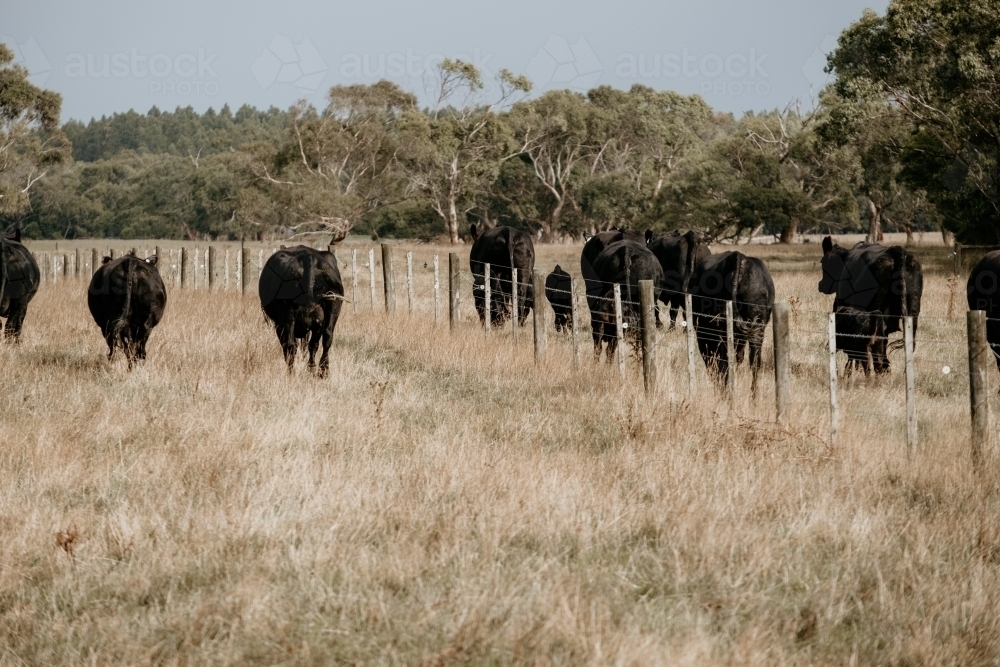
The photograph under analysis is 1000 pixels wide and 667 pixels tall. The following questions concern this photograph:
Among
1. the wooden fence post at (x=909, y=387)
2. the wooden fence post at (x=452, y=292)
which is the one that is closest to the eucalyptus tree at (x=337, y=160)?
the wooden fence post at (x=452, y=292)

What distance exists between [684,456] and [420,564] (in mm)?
2806

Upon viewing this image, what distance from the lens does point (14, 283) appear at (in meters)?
12.4

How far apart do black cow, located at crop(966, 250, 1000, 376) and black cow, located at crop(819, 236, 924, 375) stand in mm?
654

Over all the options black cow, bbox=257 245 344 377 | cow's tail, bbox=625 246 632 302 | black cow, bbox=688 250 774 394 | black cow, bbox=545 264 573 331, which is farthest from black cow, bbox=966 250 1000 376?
black cow, bbox=257 245 344 377

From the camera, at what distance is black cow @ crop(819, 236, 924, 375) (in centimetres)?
1238

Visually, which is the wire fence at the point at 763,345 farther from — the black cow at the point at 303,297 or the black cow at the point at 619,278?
the black cow at the point at 303,297

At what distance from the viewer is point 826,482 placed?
6855 mm

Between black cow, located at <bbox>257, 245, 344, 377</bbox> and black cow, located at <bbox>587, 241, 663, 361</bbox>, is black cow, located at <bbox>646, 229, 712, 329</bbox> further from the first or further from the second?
black cow, located at <bbox>257, 245, 344, 377</bbox>

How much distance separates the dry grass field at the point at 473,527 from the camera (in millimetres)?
4500

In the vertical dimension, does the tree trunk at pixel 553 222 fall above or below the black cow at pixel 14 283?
above

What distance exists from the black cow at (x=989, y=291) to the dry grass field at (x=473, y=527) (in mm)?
2888

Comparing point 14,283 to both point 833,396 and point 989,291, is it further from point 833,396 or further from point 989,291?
point 989,291

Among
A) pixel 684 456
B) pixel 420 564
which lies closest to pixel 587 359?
pixel 684 456

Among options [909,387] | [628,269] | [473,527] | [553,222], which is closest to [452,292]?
[628,269]
